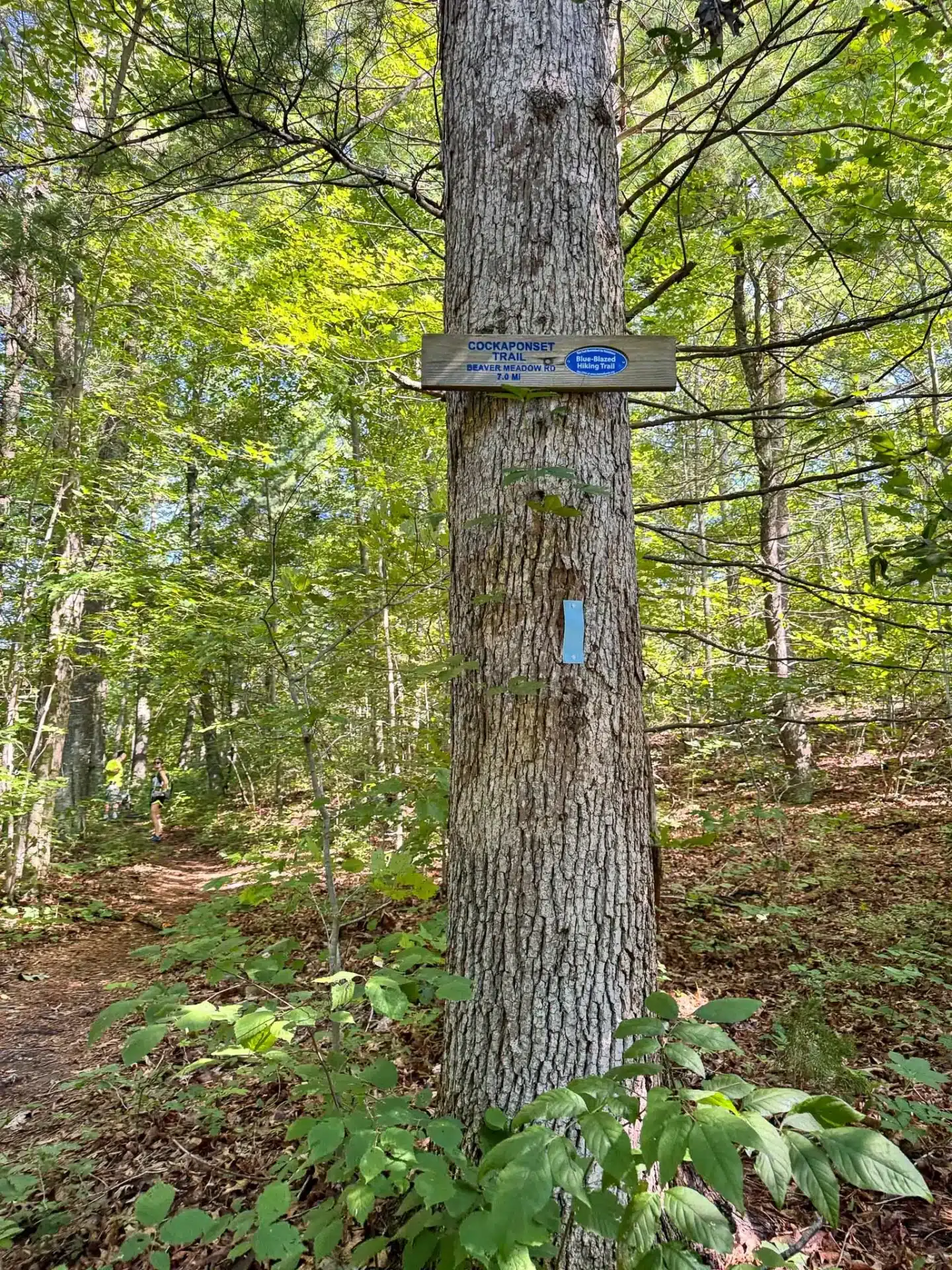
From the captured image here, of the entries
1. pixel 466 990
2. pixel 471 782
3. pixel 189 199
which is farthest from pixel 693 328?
pixel 466 990

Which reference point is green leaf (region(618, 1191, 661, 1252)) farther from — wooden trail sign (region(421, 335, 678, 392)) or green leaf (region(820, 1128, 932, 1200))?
wooden trail sign (region(421, 335, 678, 392))

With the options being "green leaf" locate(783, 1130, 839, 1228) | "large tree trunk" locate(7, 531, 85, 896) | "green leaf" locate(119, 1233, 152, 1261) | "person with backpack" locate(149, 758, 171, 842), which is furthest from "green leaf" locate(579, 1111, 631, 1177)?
"person with backpack" locate(149, 758, 171, 842)

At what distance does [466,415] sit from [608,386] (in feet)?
1.30

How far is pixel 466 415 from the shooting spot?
1.77 metres

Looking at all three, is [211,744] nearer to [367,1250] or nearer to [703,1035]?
[367,1250]

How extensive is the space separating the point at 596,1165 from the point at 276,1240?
0.69 m

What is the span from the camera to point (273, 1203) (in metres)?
1.26

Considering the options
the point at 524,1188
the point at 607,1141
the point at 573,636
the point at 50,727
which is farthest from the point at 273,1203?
the point at 50,727

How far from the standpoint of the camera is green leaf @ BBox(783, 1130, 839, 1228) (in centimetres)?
82

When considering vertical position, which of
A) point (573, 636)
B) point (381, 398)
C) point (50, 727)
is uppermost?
point (381, 398)

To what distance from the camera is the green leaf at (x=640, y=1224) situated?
0.96 metres

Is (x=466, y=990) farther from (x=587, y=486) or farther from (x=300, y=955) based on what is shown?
(x=300, y=955)

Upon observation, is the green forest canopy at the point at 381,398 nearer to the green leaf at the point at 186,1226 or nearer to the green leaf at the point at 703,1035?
the green leaf at the point at 703,1035

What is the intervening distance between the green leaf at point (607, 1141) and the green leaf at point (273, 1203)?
2.21ft
